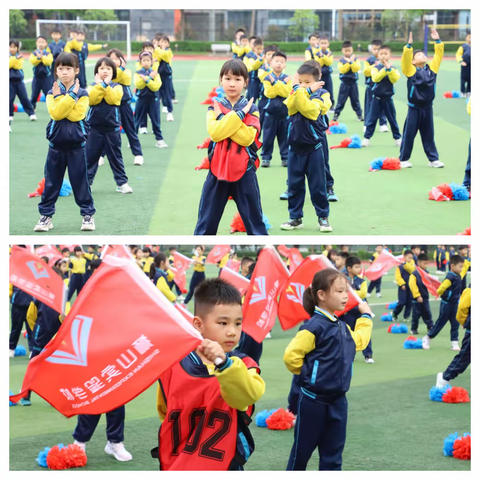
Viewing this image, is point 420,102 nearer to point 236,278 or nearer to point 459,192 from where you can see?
point 459,192

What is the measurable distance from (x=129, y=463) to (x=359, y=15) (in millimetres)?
32923

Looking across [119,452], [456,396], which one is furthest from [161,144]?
[119,452]

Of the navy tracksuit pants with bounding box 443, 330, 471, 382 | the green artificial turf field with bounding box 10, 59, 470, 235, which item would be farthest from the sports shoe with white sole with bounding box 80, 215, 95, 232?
the navy tracksuit pants with bounding box 443, 330, 471, 382

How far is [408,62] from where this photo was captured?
894cm

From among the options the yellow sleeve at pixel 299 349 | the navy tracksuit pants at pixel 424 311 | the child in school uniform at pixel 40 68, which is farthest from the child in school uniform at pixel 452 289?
the child in school uniform at pixel 40 68

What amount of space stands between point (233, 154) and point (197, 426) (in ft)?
7.95

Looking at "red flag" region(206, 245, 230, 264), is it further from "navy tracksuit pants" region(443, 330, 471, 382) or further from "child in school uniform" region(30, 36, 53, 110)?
"navy tracksuit pants" region(443, 330, 471, 382)

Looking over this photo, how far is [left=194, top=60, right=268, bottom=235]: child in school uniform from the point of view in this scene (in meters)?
5.18

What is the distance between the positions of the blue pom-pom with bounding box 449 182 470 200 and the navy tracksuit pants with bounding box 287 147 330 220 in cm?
221

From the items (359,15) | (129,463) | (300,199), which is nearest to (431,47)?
(359,15)

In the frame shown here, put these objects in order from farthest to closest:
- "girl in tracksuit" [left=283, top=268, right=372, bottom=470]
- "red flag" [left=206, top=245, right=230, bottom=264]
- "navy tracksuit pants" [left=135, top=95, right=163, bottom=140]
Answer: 1. "red flag" [left=206, top=245, right=230, bottom=264]
2. "navy tracksuit pants" [left=135, top=95, right=163, bottom=140]
3. "girl in tracksuit" [left=283, top=268, right=372, bottom=470]

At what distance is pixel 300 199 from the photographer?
6.90m
